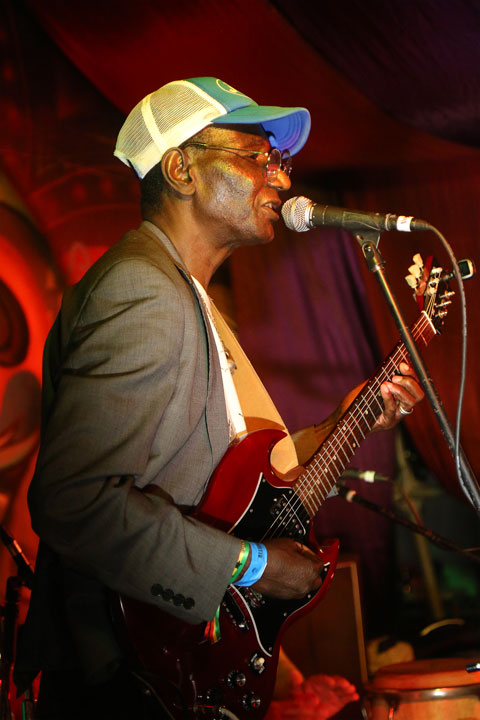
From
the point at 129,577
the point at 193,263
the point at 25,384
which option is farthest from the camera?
the point at 25,384

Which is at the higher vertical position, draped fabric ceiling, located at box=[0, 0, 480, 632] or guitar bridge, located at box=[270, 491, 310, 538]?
draped fabric ceiling, located at box=[0, 0, 480, 632]

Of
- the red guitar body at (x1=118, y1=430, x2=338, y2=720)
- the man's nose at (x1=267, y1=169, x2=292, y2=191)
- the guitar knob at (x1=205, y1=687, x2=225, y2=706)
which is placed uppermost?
the man's nose at (x1=267, y1=169, x2=292, y2=191)

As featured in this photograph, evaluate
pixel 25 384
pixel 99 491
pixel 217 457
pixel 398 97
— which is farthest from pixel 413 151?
pixel 99 491

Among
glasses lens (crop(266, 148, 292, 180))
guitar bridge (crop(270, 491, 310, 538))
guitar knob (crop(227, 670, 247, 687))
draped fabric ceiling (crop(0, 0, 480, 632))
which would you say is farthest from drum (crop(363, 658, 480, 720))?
draped fabric ceiling (crop(0, 0, 480, 632))

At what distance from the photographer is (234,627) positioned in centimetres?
184

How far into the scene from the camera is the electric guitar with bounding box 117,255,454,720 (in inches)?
65.5

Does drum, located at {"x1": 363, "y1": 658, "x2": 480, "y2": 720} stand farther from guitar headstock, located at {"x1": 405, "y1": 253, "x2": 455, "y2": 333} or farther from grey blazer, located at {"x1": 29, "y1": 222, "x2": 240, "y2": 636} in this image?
grey blazer, located at {"x1": 29, "y1": 222, "x2": 240, "y2": 636}

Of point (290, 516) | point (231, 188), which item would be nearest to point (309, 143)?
point (231, 188)

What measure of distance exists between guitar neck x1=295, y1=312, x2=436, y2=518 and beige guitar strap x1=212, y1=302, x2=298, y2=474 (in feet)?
0.45

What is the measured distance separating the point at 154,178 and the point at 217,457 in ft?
3.32

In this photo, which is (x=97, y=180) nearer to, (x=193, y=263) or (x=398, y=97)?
(x=398, y=97)

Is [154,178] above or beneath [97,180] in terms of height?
beneath

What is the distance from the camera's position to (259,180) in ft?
7.84

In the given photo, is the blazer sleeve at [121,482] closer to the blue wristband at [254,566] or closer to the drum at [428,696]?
the blue wristband at [254,566]
